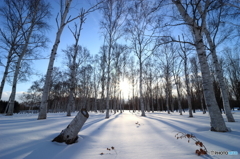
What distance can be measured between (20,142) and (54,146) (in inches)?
32.5

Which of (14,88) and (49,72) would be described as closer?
(49,72)

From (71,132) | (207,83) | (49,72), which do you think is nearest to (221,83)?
(207,83)

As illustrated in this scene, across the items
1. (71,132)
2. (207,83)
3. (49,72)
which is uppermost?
(49,72)

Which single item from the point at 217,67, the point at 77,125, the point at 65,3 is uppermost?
the point at 65,3

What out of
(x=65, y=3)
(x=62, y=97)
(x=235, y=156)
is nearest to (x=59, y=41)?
(x=65, y=3)

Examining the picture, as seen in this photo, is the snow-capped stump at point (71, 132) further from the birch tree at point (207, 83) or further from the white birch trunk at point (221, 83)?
the white birch trunk at point (221, 83)

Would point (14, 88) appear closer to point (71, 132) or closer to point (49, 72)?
point (49, 72)

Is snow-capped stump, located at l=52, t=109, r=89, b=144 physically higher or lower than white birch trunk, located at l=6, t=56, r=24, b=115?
lower

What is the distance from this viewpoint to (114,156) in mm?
2123

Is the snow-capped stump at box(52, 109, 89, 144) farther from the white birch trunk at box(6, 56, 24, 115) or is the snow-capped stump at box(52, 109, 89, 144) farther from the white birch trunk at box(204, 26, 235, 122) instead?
the white birch trunk at box(6, 56, 24, 115)

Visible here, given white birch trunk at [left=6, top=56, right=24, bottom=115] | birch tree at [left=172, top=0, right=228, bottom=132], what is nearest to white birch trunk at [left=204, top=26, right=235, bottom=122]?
birch tree at [left=172, top=0, right=228, bottom=132]

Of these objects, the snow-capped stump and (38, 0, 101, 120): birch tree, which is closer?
the snow-capped stump

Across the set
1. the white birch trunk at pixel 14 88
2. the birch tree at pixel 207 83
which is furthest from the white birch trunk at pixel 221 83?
the white birch trunk at pixel 14 88

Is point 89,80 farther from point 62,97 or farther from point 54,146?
point 54,146
